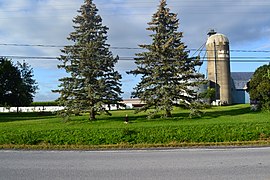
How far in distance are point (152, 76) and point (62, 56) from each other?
8.87 metres

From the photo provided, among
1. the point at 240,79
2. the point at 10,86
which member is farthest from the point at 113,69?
the point at 240,79

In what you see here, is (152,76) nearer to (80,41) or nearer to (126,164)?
(80,41)

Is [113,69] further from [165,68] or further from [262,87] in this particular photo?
Answer: [262,87]

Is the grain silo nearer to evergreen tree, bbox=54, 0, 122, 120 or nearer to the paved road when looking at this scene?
evergreen tree, bbox=54, 0, 122, 120

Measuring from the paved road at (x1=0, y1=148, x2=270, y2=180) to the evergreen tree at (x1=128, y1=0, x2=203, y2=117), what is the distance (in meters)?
19.2

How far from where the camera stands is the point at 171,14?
32375 millimetres

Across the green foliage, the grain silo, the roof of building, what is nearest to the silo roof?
the grain silo

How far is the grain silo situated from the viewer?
215 feet

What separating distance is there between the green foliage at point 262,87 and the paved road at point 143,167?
27.6 meters

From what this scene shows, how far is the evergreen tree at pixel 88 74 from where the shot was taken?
30.0 m

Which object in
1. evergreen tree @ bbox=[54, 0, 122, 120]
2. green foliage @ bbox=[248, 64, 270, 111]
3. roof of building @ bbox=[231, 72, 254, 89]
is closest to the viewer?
evergreen tree @ bbox=[54, 0, 122, 120]

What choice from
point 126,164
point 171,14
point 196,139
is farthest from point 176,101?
point 126,164

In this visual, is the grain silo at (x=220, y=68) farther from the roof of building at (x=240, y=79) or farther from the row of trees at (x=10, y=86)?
the row of trees at (x=10, y=86)

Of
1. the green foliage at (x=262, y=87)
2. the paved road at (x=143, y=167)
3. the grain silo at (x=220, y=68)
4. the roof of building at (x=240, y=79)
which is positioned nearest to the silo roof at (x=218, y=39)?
the grain silo at (x=220, y=68)
